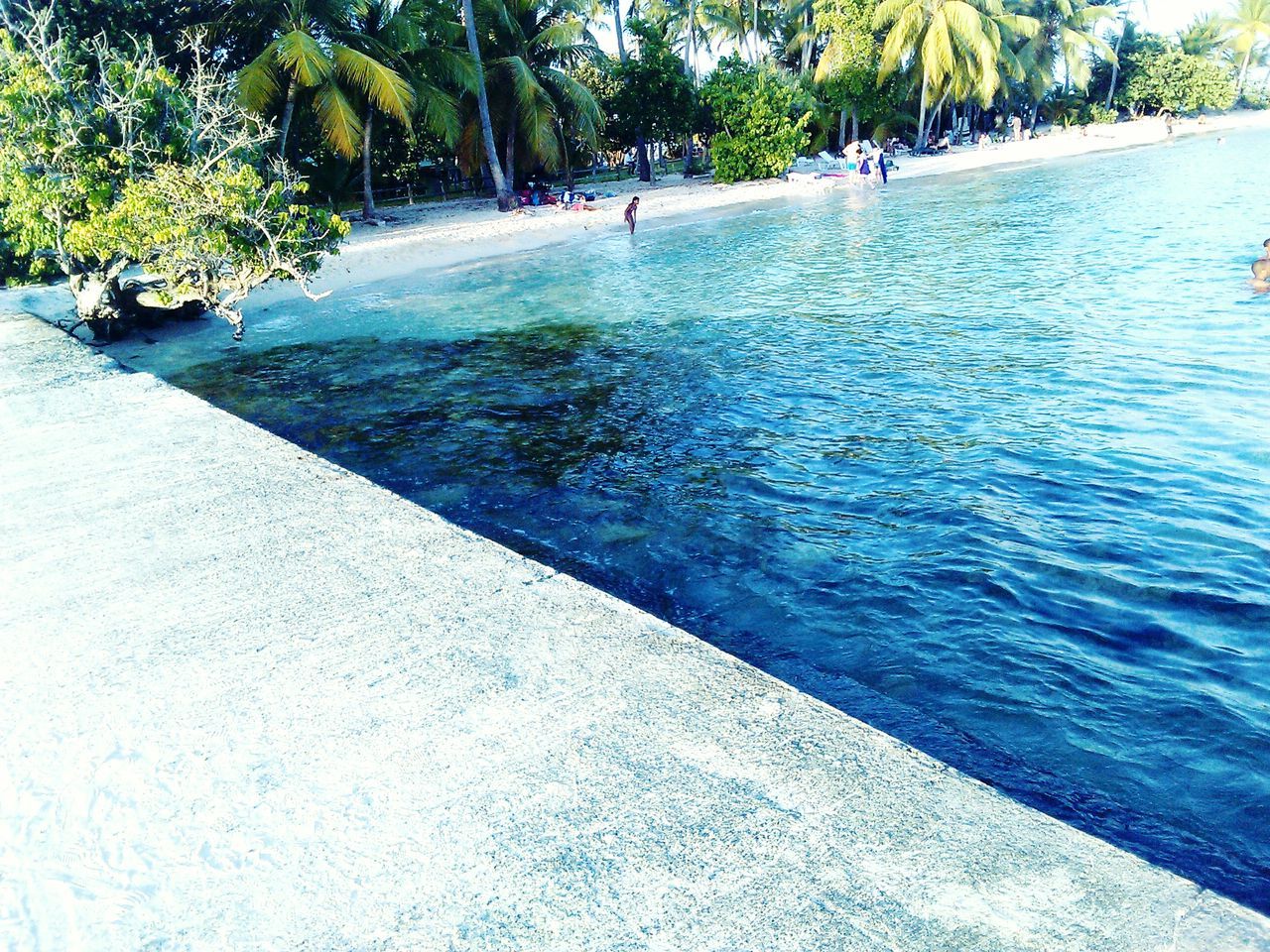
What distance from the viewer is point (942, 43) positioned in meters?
40.8

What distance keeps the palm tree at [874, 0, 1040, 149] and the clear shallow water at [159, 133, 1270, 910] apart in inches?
997

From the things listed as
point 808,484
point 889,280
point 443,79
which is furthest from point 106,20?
point 808,484

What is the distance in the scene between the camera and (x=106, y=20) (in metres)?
20.9

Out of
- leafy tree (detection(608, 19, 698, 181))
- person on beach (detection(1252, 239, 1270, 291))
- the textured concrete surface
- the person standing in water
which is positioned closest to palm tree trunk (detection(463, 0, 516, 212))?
the person standing in water

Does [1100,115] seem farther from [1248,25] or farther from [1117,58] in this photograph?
[1248,25]

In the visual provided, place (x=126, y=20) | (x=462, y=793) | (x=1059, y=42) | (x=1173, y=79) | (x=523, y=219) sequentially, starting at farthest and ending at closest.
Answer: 1. (x=1173, y=79)
2. (x=1059, y=42)
3. (x=523, y=219)
4. (x=126, y=20)
5. (x=462, y=793)

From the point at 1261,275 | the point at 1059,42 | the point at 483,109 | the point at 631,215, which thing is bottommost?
the point at 1261,275

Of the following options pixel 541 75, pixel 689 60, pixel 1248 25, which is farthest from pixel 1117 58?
pixel 541 75

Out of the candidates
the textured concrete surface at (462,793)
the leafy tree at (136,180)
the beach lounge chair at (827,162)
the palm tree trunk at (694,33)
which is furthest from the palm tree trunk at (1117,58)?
the textured concrete surface at (462,793)

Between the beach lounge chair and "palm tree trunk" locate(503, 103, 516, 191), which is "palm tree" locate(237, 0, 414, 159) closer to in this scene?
"palm tree trunk" locate(503, 103, 516, 191)

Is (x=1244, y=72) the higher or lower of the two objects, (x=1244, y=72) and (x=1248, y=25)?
the lower

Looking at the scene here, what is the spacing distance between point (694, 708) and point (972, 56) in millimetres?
47780

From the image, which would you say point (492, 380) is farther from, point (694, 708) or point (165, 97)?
point (694, 708)

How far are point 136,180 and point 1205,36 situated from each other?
7613cm
